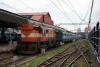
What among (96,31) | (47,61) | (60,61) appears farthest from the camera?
(60,61)

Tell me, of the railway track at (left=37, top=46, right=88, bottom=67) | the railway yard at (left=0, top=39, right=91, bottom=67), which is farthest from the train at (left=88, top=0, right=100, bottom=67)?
the railway track at (left=37, top=46, right=88, bottom=67)

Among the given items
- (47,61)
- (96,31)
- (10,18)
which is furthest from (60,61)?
(96,31)

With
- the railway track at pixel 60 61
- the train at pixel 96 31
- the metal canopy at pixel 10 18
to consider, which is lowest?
the railway track at pixel 60 61

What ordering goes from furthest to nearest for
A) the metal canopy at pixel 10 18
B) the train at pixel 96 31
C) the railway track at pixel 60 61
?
the metal canopy at pixel 10 18 → the railway track at pixel 60 61 → the train at pixel 96 31

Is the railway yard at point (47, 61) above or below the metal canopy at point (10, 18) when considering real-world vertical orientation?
below

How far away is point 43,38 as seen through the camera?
773 inches

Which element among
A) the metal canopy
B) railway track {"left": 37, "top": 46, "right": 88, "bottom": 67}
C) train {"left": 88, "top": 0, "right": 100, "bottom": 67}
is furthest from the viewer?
the metal canopy

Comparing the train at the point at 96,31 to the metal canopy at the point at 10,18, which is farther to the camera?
the metal canopy at the point at 10,18

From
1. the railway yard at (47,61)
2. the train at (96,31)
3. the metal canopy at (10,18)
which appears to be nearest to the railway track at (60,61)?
the railway yard at (47,61)

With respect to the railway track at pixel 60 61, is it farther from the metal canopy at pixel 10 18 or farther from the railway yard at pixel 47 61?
the metal canopy at pixel 10 18

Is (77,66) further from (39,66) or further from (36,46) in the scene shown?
(36,46)

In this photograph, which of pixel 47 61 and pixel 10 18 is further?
pixel 10 18

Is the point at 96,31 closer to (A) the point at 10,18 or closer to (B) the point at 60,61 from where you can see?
(B) the point at 60,61

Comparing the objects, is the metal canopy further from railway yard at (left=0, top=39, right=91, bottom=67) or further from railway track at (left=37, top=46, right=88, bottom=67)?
railway track at (left=37, top=46, right=88, bottom=67)
